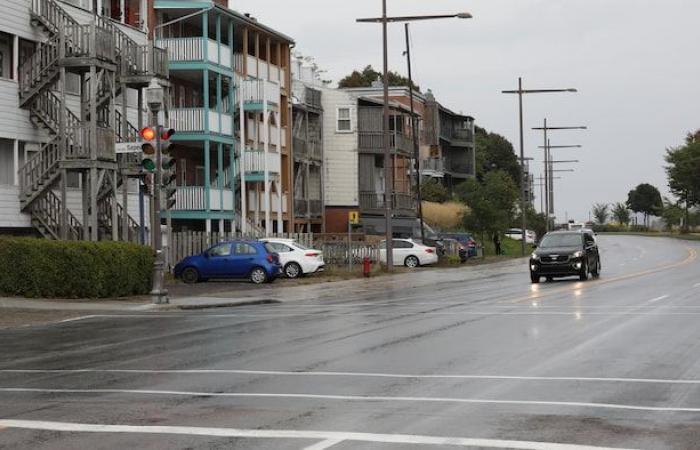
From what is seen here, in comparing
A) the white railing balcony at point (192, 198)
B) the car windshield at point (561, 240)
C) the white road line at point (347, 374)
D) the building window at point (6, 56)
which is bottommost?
the white road line at point (347, 374)

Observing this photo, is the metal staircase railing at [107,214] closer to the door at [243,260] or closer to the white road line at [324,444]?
the door at [243,260]

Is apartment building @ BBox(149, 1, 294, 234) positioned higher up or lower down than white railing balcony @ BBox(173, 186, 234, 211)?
higher up

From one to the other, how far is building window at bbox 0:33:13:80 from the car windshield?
19056mm

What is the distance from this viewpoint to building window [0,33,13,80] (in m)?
33.7

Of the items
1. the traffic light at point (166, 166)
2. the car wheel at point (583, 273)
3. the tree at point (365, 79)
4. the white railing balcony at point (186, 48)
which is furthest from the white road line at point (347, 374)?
the tree at point (365, 79)

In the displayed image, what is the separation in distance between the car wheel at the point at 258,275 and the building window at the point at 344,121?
32.5 m

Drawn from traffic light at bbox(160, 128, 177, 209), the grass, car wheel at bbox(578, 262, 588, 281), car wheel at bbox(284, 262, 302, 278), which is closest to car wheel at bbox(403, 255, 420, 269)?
car wheel at bbox(284, 262, 302, 278)

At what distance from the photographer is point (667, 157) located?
11794cm

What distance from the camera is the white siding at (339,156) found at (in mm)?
Result: 69188

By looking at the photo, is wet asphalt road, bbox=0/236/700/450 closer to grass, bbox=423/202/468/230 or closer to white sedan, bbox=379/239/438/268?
white sedan, bbox=379/239/438/268

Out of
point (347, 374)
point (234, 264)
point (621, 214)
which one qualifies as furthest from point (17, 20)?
point (621, 214)

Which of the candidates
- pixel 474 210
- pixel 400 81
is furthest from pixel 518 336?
pixel 400 81

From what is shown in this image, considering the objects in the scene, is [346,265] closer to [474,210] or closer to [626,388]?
[474,210]

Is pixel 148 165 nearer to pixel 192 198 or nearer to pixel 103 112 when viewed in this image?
pixel 103 112
